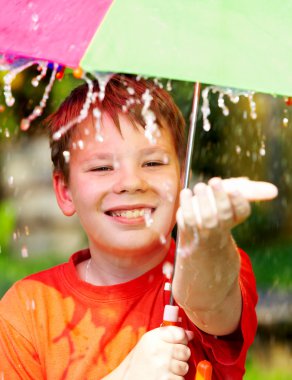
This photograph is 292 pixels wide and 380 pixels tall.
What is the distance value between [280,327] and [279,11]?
2723 millimetres

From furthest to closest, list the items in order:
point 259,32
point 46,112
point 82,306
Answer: point 46,112, point 82,306, point 259,32

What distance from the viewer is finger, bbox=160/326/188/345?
5.88 ft

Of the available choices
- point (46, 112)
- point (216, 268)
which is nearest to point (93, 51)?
point (216, 268)

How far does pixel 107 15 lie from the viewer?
5.34 ft

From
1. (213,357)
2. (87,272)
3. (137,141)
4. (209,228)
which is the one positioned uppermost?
(137,141)

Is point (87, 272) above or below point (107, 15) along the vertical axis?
below

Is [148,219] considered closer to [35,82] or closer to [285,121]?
[35,82]

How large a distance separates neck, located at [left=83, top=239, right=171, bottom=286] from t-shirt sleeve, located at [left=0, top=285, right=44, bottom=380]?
228mm

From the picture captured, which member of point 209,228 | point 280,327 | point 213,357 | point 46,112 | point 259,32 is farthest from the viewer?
point 280,327

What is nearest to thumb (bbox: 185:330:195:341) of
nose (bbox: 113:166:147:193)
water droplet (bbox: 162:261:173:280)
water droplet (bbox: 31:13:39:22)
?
water droplet (bbox: 162:261:173:280)

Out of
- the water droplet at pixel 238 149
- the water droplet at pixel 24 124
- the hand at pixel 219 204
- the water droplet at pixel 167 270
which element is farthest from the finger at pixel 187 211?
the water droplet at pixel 238 149

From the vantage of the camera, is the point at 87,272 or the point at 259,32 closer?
the point at 259,32

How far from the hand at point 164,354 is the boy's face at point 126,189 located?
31 cm

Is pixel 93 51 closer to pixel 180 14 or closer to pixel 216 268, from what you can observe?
pixel 180 14
